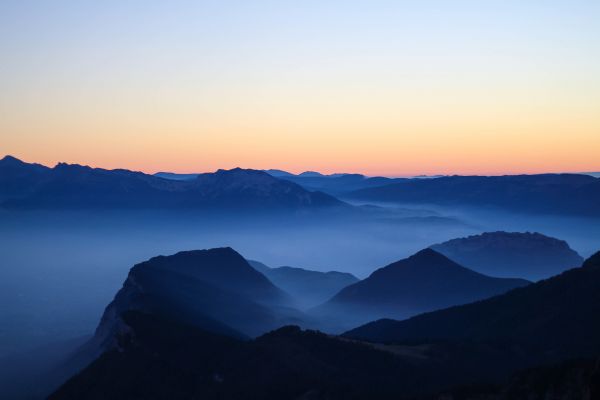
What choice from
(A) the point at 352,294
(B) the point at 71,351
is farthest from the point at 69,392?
(A) the point at 352,294

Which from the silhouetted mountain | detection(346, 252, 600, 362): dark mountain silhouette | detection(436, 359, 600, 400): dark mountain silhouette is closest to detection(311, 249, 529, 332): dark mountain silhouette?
detection(346, 252, 600, 362): dark mountain silhouette

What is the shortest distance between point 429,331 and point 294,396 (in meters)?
50.6

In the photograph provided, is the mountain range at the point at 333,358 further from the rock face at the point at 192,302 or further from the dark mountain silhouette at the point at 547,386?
the rock face at the point at 192,302

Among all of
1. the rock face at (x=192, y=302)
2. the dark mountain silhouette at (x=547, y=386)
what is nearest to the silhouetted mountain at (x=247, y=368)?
the rock face at (x=192, y=302)

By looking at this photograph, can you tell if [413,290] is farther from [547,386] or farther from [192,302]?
[547,386]

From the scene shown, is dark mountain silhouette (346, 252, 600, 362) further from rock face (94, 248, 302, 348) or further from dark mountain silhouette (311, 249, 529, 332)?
dark mountain silhouette (311, 249, 529, 332)

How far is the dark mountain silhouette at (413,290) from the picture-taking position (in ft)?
569

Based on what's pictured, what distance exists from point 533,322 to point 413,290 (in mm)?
84319

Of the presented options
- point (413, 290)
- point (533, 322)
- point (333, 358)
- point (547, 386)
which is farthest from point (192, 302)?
point (547, 386)

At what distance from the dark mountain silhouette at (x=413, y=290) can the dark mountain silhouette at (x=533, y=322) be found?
44526 mm

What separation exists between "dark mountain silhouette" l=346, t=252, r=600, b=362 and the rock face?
35.6m

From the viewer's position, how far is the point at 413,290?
185625 mm

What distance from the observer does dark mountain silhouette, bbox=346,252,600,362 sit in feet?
293

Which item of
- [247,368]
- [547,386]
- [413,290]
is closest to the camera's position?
[547,386]
